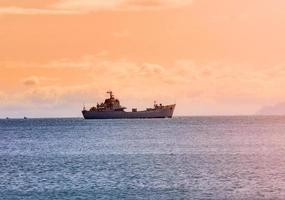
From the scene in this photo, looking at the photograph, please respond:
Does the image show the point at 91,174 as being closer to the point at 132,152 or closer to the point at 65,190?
the point at 65,190

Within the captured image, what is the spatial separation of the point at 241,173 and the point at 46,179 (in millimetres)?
20287

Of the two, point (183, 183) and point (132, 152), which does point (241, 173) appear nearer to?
point (183, 183)

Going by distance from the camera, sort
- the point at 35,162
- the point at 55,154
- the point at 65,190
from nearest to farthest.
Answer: the point at 65,190, the point at 35,162, the point at 55,154

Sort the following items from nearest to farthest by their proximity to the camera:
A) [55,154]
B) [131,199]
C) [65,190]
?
[131,199] < [65,190] < [55,154]

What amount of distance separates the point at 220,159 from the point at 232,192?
35.9 m

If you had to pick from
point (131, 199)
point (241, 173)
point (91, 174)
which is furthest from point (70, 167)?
point (131, 199)

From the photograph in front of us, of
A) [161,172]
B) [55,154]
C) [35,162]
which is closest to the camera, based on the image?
[161,172]

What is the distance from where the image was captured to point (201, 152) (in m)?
112

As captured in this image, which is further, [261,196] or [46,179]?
[46,179]

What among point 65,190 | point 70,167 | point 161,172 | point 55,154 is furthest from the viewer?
point 55,154

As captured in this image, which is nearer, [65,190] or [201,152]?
[65,190]

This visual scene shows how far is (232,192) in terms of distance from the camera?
6138cm

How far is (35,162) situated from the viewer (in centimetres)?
9694

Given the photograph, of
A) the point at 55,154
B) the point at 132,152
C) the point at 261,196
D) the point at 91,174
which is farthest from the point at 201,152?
the point at 261,196
